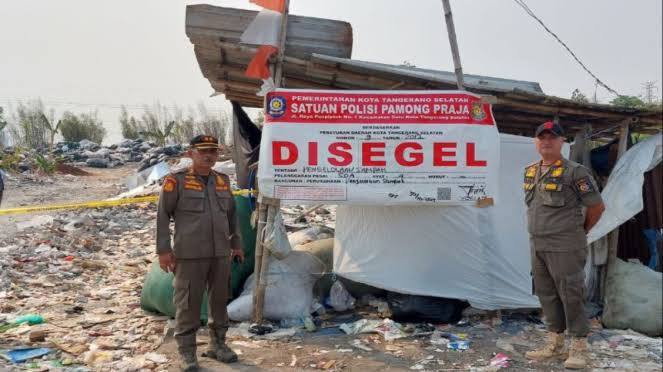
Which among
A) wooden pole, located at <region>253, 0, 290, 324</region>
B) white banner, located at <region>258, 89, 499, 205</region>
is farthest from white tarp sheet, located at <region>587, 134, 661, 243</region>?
wooden pole, located at <region>253, 0, 290, 324</region>

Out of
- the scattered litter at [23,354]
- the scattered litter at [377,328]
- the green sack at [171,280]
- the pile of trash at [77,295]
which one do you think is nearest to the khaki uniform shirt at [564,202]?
the scattered litter at [377,328]

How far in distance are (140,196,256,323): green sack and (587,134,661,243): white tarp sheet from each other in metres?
3.24

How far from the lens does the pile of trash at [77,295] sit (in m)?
4.21

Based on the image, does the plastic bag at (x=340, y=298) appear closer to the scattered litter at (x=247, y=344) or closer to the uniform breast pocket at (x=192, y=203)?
the scattered litter at (x=247, y=344)

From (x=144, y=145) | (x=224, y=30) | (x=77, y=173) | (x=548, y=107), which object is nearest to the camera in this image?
(x=224, y=30)

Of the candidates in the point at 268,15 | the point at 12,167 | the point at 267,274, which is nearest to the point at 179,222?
the point at 267,274

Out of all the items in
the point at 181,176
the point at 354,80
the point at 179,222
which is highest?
the point at 354,80

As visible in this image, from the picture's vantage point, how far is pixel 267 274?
16.0ft

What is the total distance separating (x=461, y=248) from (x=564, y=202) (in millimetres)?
1229

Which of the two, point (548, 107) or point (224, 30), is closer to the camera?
point (224, 30)

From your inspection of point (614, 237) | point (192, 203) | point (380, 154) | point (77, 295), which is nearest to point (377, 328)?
point (380, 154)

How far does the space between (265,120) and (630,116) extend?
11.1 ft

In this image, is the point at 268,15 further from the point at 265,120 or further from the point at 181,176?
the point at 181,176

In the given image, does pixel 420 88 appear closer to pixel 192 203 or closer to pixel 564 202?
pixel 564 202
